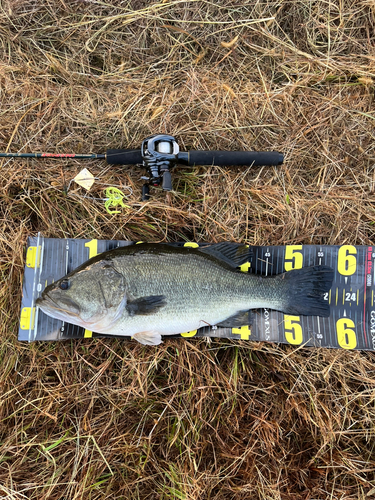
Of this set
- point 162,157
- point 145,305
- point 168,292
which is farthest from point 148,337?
point 162,157

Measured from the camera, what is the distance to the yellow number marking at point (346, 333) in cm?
284

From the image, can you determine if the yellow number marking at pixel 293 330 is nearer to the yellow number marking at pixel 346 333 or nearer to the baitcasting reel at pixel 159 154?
the yellow number marking at pixel 346 333

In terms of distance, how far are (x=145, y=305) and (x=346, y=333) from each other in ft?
6.43

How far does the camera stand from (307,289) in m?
2.77

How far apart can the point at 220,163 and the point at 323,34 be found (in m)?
1.95

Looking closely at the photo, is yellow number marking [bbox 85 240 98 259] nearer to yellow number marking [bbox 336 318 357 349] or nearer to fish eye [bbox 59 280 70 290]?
fish eye [bbox 59 280 70 290]

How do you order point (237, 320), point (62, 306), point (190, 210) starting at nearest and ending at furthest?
point (62, 306), point (237, 320), point (190, 210)

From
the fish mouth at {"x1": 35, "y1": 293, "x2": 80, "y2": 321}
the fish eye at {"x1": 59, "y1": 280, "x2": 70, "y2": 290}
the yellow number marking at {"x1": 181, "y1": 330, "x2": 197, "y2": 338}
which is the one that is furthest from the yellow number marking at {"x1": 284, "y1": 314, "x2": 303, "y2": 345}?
the fish eye at {"x1": 59, "y1": 280, "x2": 70, "y2": 290}

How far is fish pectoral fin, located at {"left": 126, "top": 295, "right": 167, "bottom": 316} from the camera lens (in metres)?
2.58

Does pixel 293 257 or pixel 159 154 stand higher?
pixel 159 154

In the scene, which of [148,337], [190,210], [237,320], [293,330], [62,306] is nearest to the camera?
[62,306]

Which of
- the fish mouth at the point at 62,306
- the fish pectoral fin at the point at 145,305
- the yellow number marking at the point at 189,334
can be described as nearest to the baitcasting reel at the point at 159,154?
the fish pectoral fin at the point at 145,305

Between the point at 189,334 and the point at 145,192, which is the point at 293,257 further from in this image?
the point at 145,192

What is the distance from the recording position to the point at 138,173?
3129 mm
